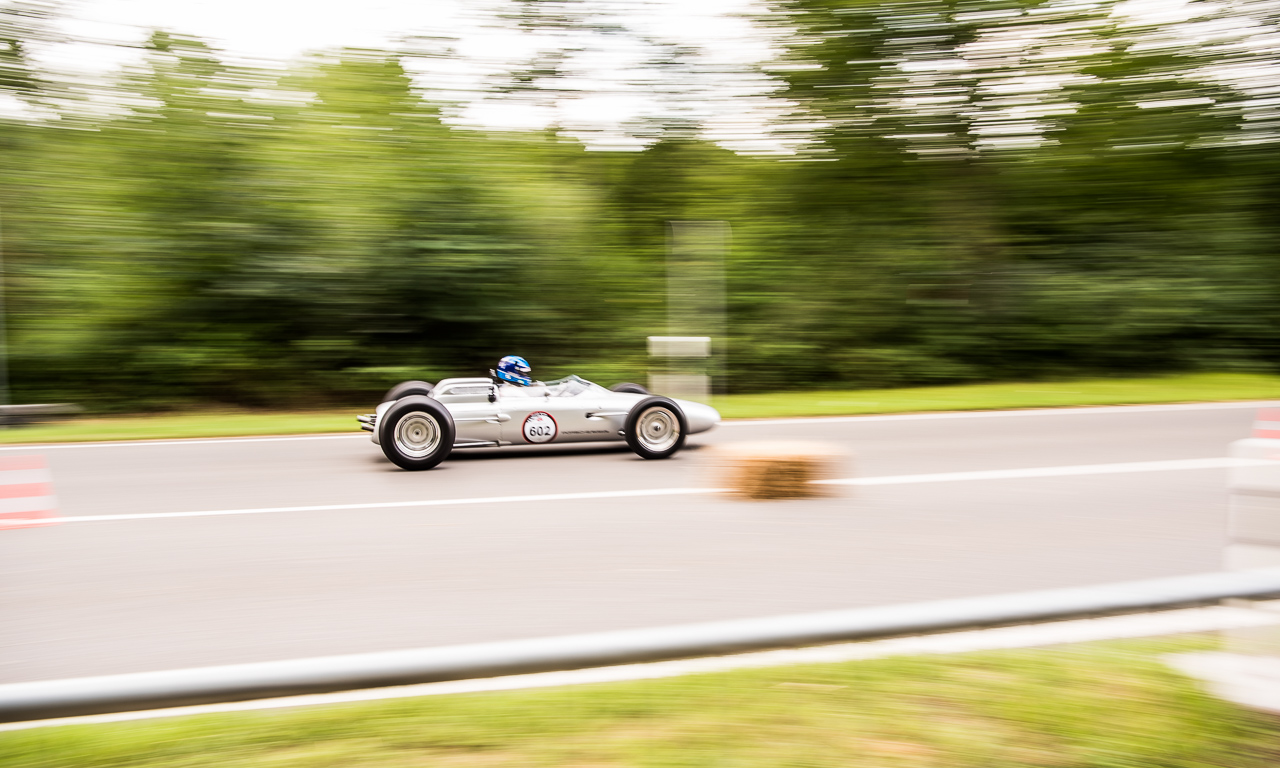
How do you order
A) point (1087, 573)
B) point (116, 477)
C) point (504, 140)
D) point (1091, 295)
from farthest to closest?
point (1091, 295) < point (504, 140) < point (116, 477) < point (1087, 573)

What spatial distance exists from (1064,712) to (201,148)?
1569 centimetres

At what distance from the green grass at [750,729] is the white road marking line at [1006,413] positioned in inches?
334

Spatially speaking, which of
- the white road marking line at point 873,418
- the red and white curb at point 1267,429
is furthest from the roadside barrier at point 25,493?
the red and white curb at point 1267,429

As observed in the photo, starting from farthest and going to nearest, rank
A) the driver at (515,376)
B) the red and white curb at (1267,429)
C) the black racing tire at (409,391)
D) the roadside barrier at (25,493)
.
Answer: the red and white curb at (1267,429)
the black racing tire at (409,391)
the driver at (515,376)
the roadside barrier at (25,493)

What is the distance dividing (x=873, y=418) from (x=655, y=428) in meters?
4.68

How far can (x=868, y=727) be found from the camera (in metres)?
2.88

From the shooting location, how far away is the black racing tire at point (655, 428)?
8.49 m

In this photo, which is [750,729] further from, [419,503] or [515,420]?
[515,420]

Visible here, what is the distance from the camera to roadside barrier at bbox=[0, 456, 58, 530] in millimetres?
6445

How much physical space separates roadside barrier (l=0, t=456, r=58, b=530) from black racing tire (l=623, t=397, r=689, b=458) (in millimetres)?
4824

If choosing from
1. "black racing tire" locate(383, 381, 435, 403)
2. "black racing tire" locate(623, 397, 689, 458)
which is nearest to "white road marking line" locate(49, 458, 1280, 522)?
"black racing tire" locate(623, 397, 689, 458)

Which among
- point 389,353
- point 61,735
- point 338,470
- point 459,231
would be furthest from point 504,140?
point 61,735

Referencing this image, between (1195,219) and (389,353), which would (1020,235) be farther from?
(389,353)

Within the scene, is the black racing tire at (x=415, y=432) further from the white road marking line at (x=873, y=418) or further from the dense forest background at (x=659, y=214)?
the dense forest background at (x=659, y=214)
